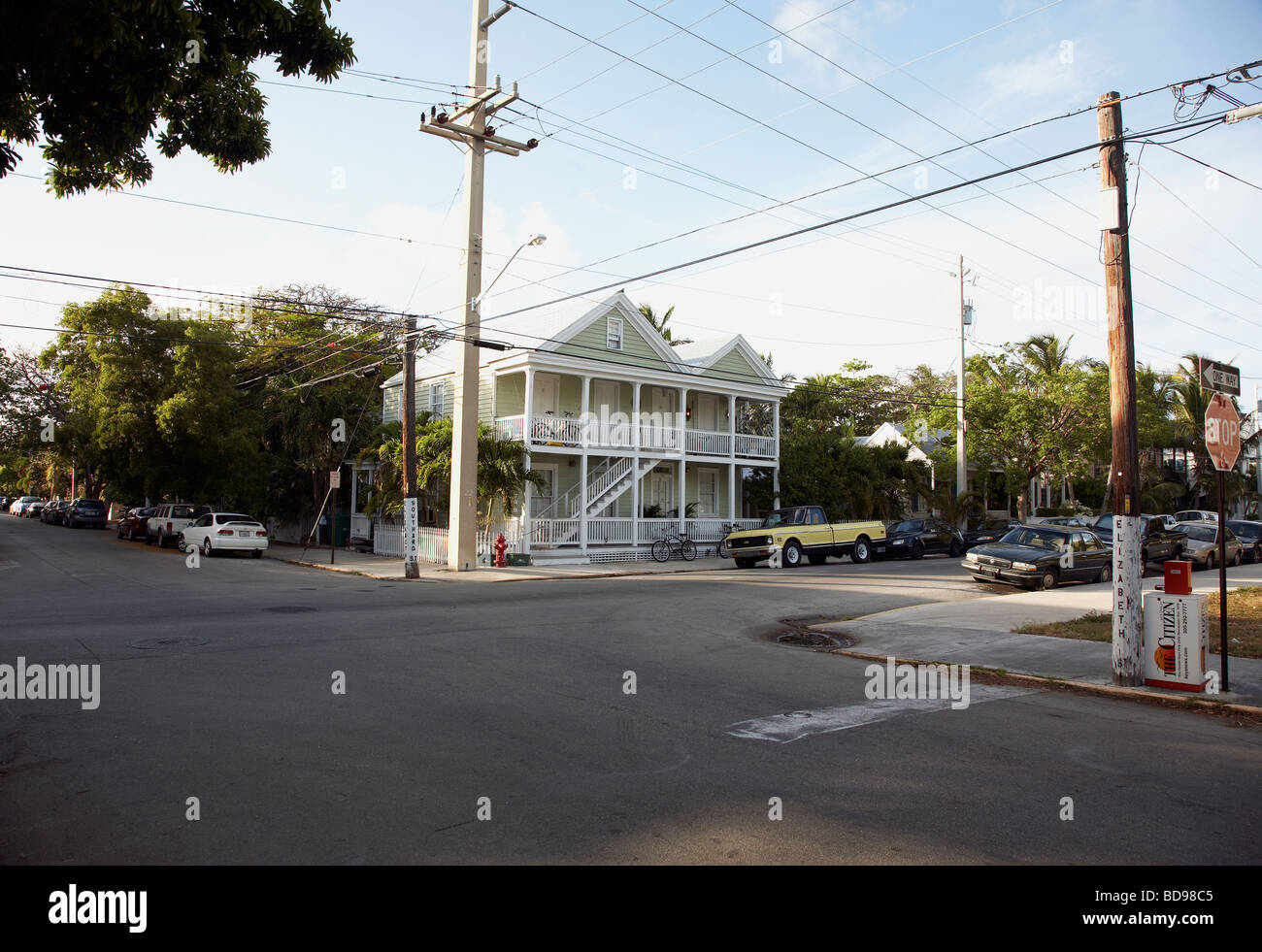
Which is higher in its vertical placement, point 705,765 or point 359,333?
point 359,333

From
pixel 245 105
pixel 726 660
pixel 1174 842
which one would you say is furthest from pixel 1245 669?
pixel 245 105

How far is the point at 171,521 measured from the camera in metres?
32.8

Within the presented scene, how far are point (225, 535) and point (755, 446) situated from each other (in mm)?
20232

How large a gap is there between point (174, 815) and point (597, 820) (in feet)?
7.92

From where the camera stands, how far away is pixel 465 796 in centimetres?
518

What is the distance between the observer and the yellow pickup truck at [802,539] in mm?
27281

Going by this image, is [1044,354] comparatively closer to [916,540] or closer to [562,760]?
[916,540]

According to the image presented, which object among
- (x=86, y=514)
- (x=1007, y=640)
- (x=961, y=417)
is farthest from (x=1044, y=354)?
(x=86, y=514)

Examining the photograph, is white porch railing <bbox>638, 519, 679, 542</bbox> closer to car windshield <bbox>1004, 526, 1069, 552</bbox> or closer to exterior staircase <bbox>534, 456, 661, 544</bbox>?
exterior staircase <bbox>534, 456, 661, 544</bbox>

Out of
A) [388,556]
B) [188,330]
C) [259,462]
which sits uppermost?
[188,330]

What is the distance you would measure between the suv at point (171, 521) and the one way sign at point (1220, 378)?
105 feet
